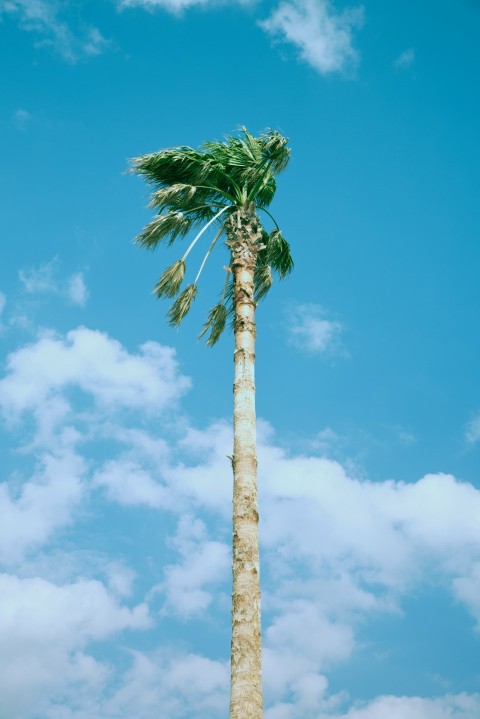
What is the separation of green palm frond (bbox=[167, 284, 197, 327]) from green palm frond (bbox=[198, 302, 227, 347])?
0.91 m

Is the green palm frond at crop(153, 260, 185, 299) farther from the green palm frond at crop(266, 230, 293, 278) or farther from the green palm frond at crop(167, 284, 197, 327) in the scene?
the green palm frond at crop(266, 230, 293, 278)

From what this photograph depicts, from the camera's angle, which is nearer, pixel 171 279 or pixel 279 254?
pixel 171 279

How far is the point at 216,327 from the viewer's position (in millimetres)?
16219

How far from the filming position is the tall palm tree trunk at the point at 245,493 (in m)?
9.73

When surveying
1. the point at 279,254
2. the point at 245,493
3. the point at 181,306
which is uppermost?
the point at 279,254

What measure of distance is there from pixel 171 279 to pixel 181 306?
642 millimetres

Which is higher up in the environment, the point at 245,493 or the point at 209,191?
the point at 209,191

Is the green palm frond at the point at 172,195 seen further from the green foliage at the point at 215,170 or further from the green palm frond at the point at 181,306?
the green palm frond at the point at 181,306

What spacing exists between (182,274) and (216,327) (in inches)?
63.1

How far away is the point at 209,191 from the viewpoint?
626 inches

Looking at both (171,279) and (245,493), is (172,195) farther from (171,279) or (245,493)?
(245,493)

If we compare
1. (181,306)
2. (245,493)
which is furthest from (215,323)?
(245,493)

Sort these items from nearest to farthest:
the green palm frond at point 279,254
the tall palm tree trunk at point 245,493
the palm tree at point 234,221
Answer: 1. the tall palm tree trunk at point 245,493
2. the palm tree at point 234,221
3. the green palm frond at point 279,254

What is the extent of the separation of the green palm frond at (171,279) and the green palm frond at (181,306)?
230mm
